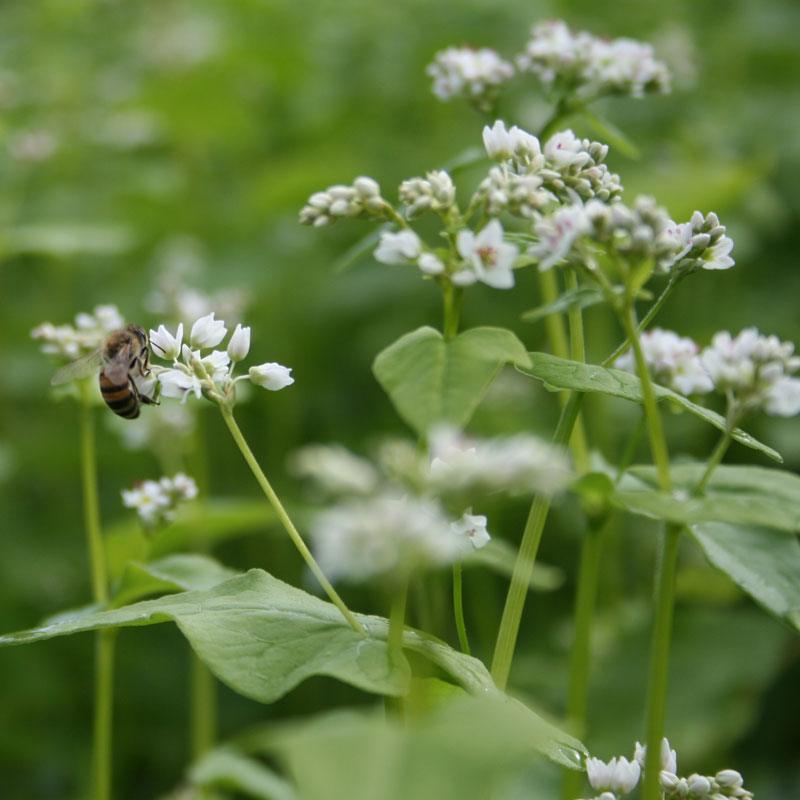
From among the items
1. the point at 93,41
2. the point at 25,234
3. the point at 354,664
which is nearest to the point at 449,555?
the point at 354,664

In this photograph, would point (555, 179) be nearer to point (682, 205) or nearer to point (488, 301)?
point (682, 205)

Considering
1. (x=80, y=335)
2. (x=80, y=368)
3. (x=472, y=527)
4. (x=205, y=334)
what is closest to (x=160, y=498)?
(x=80, y=368)

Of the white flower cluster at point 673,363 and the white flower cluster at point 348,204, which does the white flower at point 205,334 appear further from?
the white flower cluster at point 673,363

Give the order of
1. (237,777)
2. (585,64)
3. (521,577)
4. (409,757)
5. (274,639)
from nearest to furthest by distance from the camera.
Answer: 1. (409,757)
2. (274,639)
3. (521,577)
4. (237,777)
5. (585,64)

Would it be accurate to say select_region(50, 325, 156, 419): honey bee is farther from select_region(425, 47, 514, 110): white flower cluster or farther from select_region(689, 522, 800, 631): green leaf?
select_region(689, 522, 800, 631): green leaf

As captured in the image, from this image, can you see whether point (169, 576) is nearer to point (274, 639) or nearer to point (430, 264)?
point (274, 639)

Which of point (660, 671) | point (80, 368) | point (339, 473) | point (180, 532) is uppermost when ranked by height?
point (80, 368)
